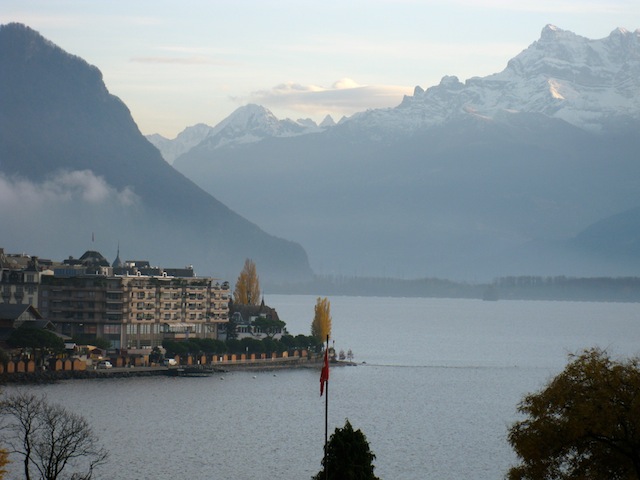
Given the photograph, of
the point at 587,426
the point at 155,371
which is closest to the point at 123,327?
the point at 155,371

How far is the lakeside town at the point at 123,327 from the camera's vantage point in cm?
12456

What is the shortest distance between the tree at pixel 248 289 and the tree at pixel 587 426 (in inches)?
5287

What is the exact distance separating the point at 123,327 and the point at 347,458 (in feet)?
305

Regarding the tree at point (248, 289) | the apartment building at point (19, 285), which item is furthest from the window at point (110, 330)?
the tree at point (248, 289)

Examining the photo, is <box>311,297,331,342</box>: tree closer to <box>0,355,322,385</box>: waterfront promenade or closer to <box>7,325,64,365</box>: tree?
<box>0,355,322,385</box>: waterfront promenade

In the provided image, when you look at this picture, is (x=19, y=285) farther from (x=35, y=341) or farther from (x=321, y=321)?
(x=321, y=321)

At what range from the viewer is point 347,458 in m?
50.8

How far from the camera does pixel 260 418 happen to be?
325ft

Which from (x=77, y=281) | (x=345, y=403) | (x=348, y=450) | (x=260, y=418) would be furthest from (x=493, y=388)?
(x=348, y=450)

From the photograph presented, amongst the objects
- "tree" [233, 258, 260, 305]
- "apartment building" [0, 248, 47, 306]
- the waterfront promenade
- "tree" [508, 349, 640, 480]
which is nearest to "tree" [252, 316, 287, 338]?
the waterfront promenade

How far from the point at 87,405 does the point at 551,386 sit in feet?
184

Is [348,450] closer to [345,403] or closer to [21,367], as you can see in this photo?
[345,403]

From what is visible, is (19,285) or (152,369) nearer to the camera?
(152,369)

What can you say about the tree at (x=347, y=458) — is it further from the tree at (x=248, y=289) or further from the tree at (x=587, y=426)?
the tree at (x=248, y=289)
